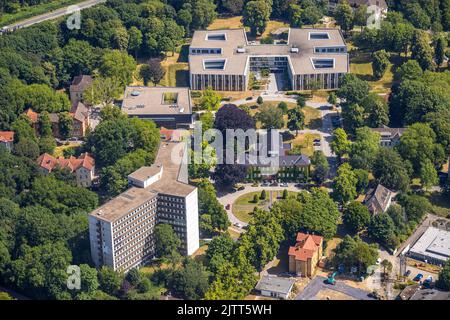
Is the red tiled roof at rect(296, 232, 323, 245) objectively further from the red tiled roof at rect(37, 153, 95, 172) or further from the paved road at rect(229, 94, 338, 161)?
the red tiled roof at rect(37, 153, 95, 172)

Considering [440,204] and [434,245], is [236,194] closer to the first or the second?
[440,204]

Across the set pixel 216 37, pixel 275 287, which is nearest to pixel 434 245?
pixel 275 287

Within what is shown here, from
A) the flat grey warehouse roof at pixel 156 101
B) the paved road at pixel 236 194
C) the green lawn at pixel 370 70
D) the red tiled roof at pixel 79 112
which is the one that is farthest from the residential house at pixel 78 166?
the green lawn at pixel 370 70

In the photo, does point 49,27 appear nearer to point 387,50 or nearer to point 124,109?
point 124,109

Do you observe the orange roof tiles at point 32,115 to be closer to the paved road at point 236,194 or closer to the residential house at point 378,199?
the paved road at point 236,194

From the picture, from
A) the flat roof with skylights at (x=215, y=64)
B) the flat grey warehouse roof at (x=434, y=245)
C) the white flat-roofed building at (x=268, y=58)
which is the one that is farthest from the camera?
the flat roof with skylights at (x=215, y=64)
